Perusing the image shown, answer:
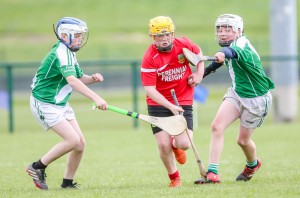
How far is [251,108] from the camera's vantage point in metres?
8.89

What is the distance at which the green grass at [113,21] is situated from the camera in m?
40.0

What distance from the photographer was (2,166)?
37.8 ft

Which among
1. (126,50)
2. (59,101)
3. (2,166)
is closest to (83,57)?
(126,50)

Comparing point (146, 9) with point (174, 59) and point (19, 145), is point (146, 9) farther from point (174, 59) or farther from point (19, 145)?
point (174, 59)

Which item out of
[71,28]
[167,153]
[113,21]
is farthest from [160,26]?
[113,21]

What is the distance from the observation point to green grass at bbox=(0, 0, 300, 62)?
131 feet

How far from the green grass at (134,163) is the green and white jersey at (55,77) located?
101 cm

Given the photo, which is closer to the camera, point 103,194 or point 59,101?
point 103,194

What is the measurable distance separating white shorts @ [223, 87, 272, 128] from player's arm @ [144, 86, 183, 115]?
0.83 m

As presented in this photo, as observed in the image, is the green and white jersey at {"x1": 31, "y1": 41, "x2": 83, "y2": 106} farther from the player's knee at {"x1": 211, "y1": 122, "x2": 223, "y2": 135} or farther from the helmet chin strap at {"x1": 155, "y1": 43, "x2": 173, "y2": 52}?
the player's knee at {"x1": 211, "y1": 122, "x2": 223, "y2": 135}

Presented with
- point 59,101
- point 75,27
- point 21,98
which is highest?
point 75,27

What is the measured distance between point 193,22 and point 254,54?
1592 inches

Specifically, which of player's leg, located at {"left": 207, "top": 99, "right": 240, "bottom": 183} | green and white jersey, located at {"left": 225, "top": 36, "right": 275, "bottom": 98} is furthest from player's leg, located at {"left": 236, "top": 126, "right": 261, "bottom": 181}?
green and white jersey, located at {"left": 225, "top": 36, "right": 275, "bottom": 98}

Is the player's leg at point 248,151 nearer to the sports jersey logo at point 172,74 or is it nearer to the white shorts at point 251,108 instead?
the white shorts at point 251,108
